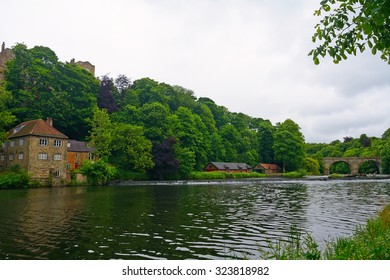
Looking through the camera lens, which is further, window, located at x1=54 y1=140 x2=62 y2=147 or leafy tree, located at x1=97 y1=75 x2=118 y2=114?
leafy tree, located at x1=97 y1=75 x2=118 y2=114

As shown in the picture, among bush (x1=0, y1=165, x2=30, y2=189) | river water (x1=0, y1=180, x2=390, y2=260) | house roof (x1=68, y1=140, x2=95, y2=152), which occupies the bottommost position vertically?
river water (x1=0, y1=180, x2=390, y2=260)

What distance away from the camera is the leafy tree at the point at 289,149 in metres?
104

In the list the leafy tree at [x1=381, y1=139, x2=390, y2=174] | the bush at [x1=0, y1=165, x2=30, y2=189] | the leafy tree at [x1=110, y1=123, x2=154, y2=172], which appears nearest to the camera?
the bush at [x1=0, y1=165, x2=30, y2=189]

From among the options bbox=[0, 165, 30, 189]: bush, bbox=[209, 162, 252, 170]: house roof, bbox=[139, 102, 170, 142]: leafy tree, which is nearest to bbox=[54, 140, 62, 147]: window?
bbox=[0, 165, 30, 189]: bush

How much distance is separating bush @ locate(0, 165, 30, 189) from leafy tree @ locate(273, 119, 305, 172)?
77626mm

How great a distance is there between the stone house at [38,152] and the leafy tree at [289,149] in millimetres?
70771

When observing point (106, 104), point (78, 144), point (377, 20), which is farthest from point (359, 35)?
point (106, 104)

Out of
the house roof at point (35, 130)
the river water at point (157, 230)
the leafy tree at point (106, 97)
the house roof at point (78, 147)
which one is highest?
the leafy tree at point (106, 97)

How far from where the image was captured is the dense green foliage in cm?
6112

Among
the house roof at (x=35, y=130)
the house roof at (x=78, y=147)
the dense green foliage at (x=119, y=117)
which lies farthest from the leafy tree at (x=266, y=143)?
the house roof at (x=35, y=130)

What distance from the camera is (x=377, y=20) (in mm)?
4605

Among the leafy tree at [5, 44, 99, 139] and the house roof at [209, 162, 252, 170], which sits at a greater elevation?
the leafy tree at [5, 44, 99, 139]

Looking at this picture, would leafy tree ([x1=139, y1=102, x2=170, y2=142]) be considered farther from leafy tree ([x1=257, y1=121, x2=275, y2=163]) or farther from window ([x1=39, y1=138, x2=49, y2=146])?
leafy tree ([x1=257, y1=121, x2=275, y2=163])

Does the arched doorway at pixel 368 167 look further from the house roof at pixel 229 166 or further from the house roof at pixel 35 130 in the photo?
the house roof at pixel 35 130
